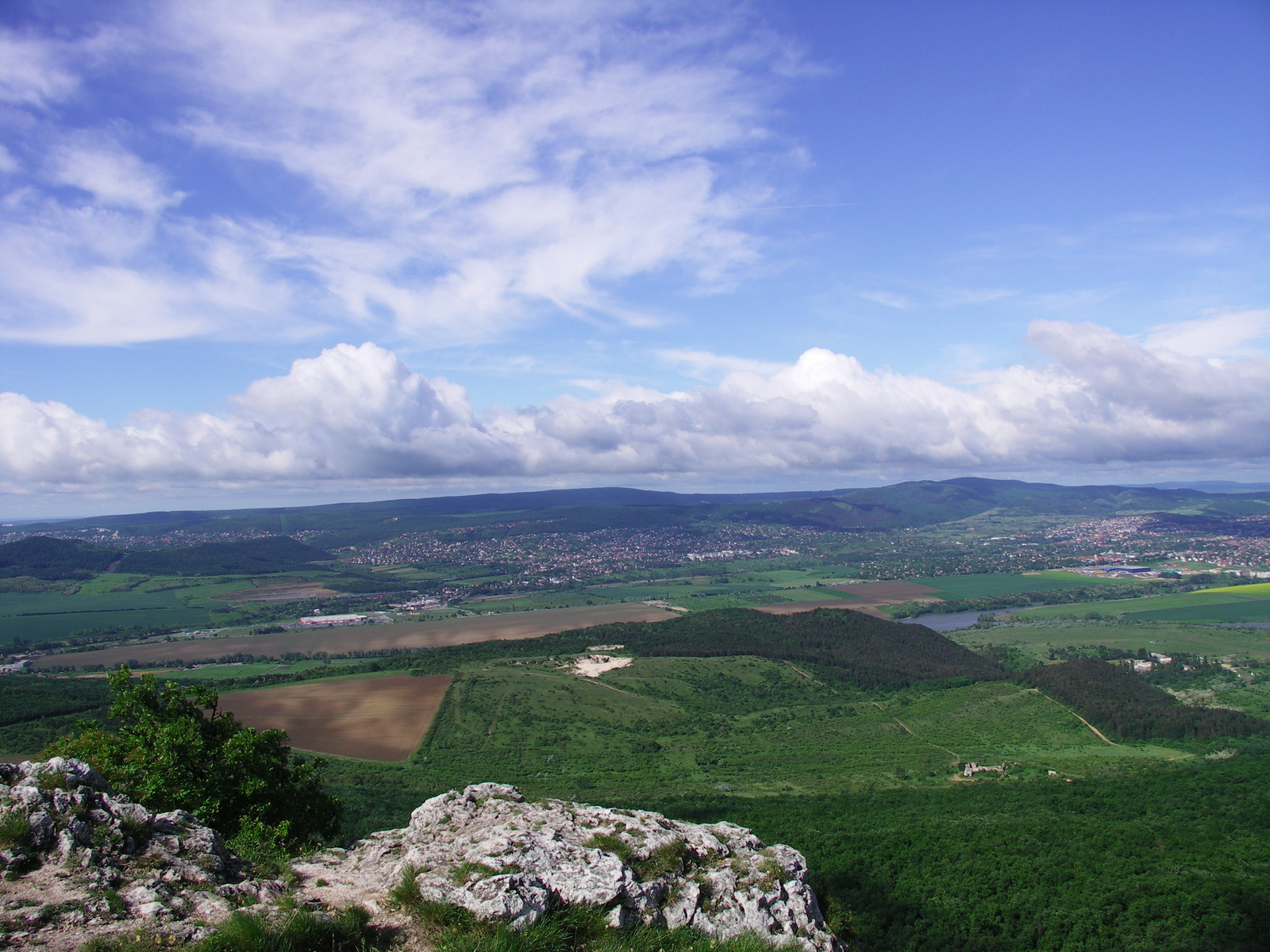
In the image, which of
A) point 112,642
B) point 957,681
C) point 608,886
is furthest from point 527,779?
point 112,642

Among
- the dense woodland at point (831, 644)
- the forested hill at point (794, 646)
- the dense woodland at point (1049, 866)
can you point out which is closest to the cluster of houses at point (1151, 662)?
the forested hill at point (794, 646)

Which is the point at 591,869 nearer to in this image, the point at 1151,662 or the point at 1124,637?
the point at 1151,662

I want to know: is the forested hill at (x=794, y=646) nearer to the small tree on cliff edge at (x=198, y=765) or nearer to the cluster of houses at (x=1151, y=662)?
the cluster of houses at (x=1151, y=662)

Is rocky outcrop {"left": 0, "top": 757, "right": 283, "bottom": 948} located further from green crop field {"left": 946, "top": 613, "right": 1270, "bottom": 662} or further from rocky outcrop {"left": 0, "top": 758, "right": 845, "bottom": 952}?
green crop field {"left": 946, "top": 613, "right": 1270, "bottom": 662}

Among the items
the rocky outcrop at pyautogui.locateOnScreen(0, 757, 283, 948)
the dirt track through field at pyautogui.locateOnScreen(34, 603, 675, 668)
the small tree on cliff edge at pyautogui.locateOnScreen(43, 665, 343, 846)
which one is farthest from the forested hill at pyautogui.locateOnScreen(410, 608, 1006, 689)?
the rocky outcrop at pyautogui.locateOnScreen(0, 757, 283, 948)

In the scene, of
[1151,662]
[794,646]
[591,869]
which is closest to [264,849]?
[591,869]

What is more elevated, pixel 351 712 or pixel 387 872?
pixel 387 872

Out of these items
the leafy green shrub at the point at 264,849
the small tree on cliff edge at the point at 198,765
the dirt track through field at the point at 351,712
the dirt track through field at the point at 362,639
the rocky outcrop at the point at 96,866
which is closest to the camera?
the rocky outcrop at the point at 96,866
